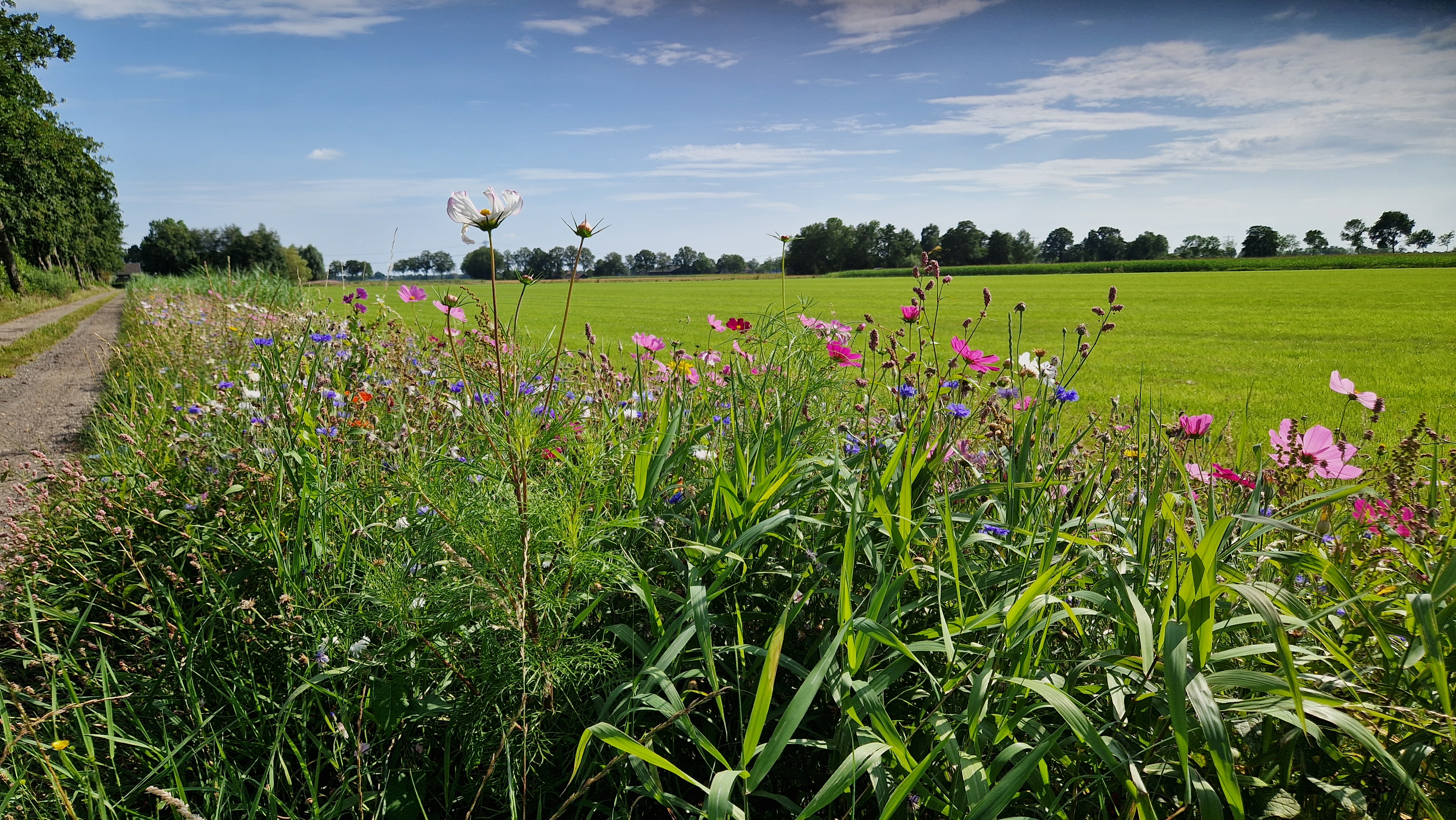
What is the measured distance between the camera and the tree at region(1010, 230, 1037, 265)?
7925 cm

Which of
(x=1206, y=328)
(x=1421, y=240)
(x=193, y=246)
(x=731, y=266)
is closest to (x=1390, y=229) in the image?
(x=1421, y=240)

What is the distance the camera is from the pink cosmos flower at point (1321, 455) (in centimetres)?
178

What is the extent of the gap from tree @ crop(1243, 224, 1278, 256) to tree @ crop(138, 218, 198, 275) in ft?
368

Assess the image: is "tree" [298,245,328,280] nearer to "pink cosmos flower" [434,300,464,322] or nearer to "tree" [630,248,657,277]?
"pink cosmos flower" [434,300,464,322]

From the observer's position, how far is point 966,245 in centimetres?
7469

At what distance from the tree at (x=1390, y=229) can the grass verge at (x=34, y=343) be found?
11240cm

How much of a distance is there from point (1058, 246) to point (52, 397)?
274ft

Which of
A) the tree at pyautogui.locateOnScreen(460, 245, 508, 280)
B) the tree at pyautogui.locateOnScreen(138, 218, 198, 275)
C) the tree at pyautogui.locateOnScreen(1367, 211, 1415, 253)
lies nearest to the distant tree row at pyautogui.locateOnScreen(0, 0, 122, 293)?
the tree at pyautogui.locateOnScreen(460, 245, 508, 280)

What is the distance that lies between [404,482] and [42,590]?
1179 millimetres

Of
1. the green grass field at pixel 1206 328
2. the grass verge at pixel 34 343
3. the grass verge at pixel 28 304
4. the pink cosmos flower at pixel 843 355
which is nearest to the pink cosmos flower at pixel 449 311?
the green grass field at pixel 1206 328

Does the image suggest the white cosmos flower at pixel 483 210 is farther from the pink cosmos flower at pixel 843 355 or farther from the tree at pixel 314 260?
the tree at pixel 314 260

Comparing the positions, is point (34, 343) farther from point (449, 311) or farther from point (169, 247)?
point (169, 247)

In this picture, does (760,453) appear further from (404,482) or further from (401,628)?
(404,482)

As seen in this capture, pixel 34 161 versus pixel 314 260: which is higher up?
pixel 34 161
